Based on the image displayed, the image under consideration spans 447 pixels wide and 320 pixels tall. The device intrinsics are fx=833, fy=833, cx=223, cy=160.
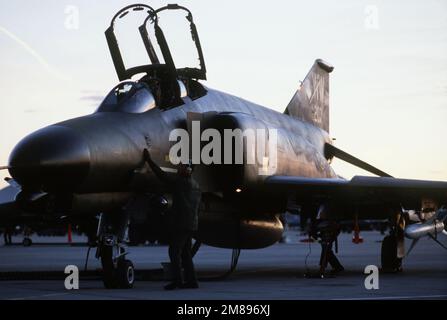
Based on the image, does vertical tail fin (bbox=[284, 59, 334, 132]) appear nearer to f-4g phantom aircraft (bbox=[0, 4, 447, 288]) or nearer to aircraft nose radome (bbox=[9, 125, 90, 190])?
f-4g phantom aircraft (bbox=[0, 4, 447, 288])

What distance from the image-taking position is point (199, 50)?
1209 centimetres

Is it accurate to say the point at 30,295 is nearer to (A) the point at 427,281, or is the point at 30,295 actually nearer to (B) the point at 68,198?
(B) the point at 68,198

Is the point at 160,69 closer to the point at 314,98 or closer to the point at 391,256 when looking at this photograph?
the point at 391,256

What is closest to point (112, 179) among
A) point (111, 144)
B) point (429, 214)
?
point (111, 144)

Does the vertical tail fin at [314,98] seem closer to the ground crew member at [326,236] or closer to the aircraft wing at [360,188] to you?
the aircraft wing at [360,188]

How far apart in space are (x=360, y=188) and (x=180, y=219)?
3.85 m

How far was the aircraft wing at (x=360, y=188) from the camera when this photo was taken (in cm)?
1273

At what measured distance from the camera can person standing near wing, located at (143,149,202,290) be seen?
1012 cm

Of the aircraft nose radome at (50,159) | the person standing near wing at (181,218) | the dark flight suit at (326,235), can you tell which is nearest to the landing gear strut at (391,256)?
the dark flight suit at (326,235)

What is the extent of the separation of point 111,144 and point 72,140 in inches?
25.2

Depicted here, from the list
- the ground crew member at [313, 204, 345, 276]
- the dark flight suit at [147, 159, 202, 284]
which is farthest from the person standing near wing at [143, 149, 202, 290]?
the ground crew member at [313, 204, 345, 276]

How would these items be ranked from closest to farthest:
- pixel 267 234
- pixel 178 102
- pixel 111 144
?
1. pixel 111 144
2. pixel 178 102
3. pixel 267 234

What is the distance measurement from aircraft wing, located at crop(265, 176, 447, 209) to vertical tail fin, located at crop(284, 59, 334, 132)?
13.3 feet

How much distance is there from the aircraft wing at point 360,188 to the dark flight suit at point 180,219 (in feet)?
8.25
